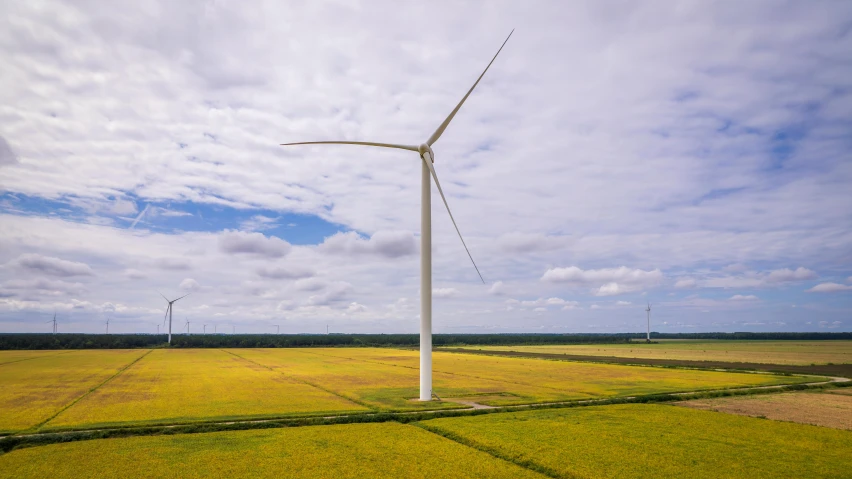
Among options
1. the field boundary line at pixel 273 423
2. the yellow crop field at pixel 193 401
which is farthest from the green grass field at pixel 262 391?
the field boundary line at pixel 273 423

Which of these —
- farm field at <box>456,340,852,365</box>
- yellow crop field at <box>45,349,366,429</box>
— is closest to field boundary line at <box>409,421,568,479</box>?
yellow crop field at <box>45,349,366,429</box>

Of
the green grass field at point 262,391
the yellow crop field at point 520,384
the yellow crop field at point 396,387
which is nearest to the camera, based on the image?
the green grass field at point 262,391

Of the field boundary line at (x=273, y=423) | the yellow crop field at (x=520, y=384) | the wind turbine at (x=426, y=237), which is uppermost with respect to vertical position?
the wind turbine at (x=426, y=237)

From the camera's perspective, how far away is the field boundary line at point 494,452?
19.0 meters

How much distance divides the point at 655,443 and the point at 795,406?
62.6 feet

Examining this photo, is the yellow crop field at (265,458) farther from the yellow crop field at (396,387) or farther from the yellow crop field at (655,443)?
the yellow crop field at (396,387)

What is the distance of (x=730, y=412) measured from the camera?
108 ft

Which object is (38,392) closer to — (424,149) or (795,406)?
(424,149)

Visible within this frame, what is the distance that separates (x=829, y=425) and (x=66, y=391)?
52.1m

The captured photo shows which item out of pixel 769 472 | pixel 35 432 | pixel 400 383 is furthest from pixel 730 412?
pixel 35 432

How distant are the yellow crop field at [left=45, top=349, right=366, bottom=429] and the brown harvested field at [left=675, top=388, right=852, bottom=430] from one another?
23.9 m

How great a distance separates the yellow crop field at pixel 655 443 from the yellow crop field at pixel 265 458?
1.98 meters

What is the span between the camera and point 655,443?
23469mm

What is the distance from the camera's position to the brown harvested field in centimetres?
3053
